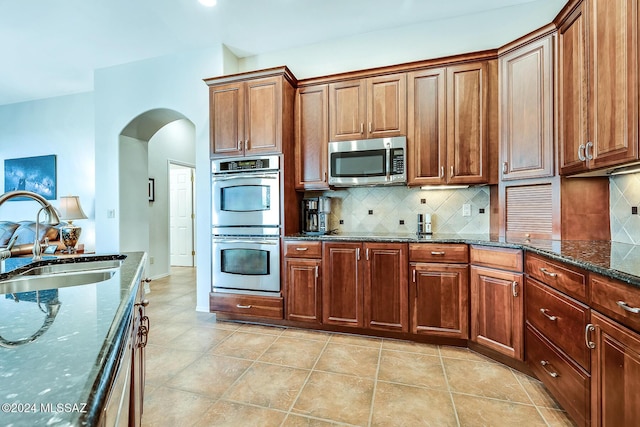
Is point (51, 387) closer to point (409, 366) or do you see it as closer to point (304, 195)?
point (409, 366)

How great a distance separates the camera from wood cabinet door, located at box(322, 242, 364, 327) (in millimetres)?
2689

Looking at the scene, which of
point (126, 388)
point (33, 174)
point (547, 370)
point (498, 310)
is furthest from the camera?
point (33, 174)

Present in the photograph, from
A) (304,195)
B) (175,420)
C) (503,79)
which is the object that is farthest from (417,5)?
(175,420)

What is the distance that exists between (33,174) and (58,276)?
539 centimetres

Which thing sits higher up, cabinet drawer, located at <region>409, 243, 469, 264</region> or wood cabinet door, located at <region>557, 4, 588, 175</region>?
wood cabinet door, located at <region>557, 4, 588, 175</region>

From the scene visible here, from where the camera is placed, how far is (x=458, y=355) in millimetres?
2393

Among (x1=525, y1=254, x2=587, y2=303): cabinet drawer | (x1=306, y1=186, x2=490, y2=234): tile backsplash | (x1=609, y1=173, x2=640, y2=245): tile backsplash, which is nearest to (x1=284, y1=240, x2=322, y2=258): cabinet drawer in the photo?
(x1=306, y1=186, x2=490, y2=234): tile backsplash

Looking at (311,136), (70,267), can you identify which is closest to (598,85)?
(311,136)

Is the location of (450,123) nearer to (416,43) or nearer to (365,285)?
(416,43)

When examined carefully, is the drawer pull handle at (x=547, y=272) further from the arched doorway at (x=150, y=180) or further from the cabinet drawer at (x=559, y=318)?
the arched doorway at (x=150, y=180)

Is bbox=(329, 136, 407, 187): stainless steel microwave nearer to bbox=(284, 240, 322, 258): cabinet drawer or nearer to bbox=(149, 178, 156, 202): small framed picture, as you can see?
bbox=(284, 240, 322, 258): cabinet drawer

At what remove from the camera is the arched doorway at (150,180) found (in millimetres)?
3955

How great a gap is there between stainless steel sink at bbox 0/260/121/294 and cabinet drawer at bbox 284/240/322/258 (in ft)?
5.00

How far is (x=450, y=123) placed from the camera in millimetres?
2740
